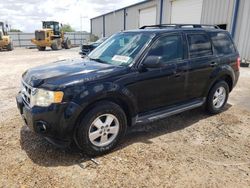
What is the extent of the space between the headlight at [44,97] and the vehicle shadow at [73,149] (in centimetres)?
82

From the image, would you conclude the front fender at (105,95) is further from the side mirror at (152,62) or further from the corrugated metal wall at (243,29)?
the corrugated metal wall at (243,29)

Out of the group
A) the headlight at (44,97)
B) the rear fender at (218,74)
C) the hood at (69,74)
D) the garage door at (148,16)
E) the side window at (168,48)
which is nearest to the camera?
the headlight at (44,97)

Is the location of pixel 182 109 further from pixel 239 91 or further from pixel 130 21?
pixel 130 21

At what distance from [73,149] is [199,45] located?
3.02 m

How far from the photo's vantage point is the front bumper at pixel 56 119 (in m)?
3.07

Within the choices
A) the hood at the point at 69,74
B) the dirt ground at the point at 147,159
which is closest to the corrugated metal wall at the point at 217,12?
the dirt ground at the point at 147,159

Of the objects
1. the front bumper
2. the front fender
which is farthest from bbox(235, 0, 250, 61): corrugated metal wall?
the front bumper

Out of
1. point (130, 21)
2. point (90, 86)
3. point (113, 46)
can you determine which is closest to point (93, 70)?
point (90, 86)

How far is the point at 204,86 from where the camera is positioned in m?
4.74

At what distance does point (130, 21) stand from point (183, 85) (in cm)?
2213

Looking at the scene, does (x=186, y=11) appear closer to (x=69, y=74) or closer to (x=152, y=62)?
(x=152, y=62)

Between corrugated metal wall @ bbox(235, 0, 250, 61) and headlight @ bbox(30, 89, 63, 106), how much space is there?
1248 cm

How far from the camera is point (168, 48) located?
4.15m

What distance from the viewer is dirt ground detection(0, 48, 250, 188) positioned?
295cm
